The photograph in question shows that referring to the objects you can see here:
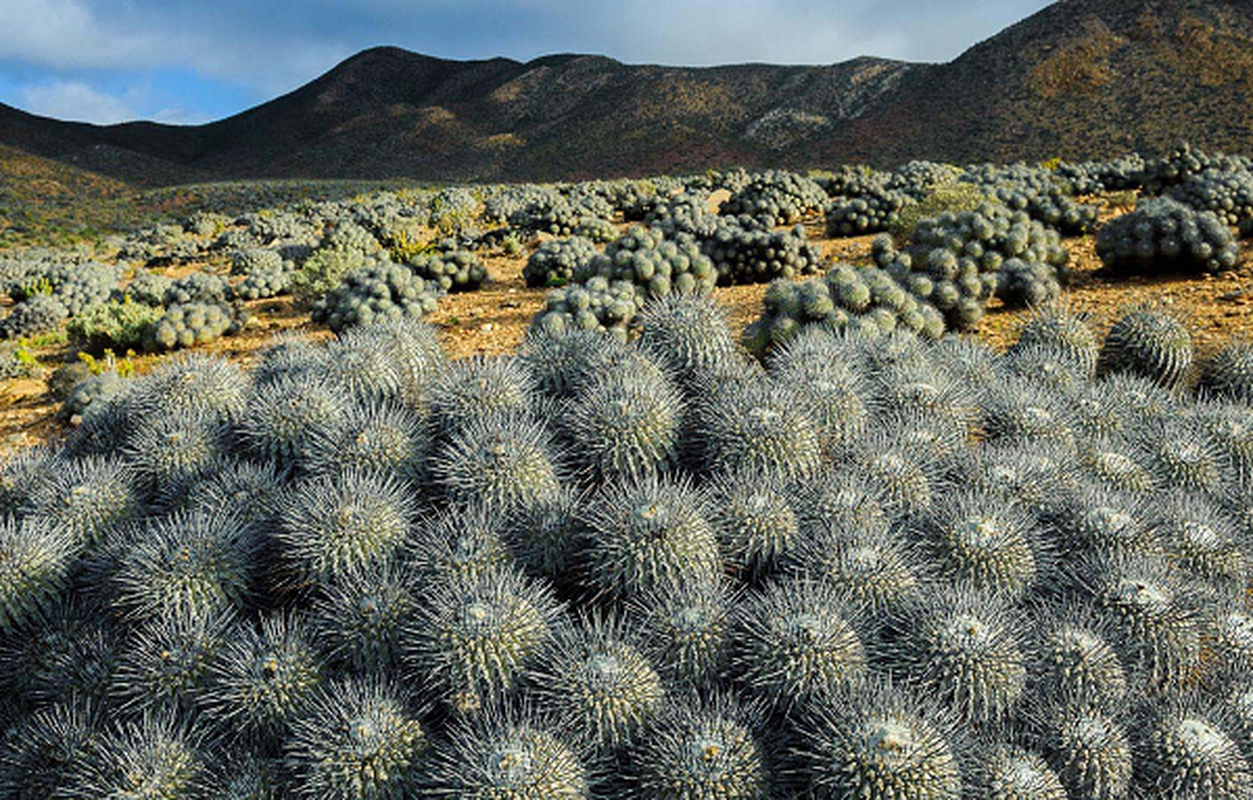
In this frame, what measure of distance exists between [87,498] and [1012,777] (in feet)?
13.7

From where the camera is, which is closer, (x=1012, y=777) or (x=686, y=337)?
(x=1012, y=777)

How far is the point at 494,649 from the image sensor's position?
2914mm

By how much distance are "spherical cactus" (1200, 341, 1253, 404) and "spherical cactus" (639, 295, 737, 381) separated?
4457mm

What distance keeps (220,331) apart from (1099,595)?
1033cm

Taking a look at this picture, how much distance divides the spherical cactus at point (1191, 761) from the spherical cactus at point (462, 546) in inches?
96.8

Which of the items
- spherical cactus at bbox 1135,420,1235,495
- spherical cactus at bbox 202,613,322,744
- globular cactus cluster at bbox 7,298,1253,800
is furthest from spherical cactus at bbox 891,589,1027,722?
spherical cactus at bbox 1135,420,1235,495

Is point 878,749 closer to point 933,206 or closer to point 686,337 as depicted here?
point 686,337

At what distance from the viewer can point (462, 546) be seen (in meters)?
3.33

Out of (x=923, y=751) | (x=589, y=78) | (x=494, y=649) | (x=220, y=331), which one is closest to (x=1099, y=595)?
(x=923, y=751)

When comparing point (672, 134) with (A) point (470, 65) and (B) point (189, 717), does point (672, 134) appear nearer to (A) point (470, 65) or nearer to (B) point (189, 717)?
(A) point (470, 65)

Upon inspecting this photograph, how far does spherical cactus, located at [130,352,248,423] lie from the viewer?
14.7ft

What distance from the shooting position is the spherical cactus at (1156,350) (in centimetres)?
695

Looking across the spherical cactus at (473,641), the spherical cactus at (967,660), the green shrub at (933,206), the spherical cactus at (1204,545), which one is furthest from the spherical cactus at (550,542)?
the green shrub at (933,206)


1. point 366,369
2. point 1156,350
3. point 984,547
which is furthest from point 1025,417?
point 366,369
